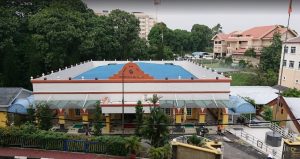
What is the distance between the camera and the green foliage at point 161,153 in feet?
51.5

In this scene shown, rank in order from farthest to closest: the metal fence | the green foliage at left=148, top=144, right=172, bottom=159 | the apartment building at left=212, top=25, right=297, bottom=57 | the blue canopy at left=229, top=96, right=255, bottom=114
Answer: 1. the apartment building at left=212, top=25, right=297, bottom=57
2. the blue canopy at left=229, top=96, right=255, bottom=114
3. the metal fence
4. the green foliage at left=148, top=144, right=172, bottom=159

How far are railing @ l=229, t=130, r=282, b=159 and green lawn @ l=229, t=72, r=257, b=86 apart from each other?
70.3 feet

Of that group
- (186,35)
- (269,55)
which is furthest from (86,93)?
(186,35)

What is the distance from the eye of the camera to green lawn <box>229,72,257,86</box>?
43.0 m

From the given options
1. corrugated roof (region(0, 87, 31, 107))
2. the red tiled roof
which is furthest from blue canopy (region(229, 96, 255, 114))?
the red tiled roof

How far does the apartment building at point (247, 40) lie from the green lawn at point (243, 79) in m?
13.7

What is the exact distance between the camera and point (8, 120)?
22719 mm

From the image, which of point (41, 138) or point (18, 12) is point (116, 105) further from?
point (18, 12)

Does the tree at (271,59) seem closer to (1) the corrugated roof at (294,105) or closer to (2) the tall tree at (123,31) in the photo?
(2) the tall tree at (123,31)

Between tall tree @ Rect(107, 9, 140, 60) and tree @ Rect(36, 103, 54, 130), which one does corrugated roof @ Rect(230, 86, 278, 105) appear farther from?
tall tree @ Rect(107, 9, 140, 60)

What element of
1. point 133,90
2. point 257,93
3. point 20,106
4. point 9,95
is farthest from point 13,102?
point 257,93

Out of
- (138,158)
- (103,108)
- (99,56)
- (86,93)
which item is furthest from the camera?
(99,56)

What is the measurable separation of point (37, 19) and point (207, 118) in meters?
24.3

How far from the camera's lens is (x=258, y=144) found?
→ 20453 millimetres
